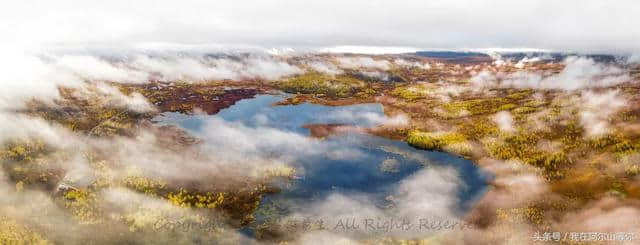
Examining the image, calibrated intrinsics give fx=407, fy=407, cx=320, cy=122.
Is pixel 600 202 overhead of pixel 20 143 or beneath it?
beneath

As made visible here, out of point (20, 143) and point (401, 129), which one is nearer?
point (20, 143)

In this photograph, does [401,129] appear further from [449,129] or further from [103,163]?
[103,163]

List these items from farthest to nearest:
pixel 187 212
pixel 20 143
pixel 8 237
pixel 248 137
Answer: pixel 248 137 → pixel 20 143 → pixel 187 212 → pixel 8 237

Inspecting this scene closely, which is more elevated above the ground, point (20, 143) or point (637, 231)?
point (20, 143)

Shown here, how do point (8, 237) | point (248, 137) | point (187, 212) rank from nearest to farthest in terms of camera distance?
1. point (8, 237)
2. point (187, 212)
3. point (248, 137)

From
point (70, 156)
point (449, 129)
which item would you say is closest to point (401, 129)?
point (449, 129)

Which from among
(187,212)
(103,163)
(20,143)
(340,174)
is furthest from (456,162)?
(20,143)

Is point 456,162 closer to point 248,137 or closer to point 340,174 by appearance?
point 340,174

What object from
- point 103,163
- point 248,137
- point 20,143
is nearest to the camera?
point 103,163

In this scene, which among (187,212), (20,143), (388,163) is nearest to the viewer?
(187,212)
